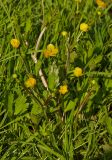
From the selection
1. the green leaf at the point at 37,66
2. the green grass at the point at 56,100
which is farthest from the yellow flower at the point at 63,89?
the green leaf at the point at 37,66

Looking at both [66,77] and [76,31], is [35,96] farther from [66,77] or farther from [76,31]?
[76,31]

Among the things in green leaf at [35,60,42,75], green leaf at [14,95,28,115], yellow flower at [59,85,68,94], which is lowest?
yellow flower at [59,85,68,94]

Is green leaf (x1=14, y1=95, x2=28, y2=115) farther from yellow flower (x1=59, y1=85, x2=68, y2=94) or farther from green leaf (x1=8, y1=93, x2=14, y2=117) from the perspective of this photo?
yellow flower (x1=59, y1=85, x2=68, y2=94)

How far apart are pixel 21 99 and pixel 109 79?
48 cm

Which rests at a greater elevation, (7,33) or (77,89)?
(7,33)

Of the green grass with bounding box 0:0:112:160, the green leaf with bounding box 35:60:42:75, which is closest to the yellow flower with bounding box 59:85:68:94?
the green grass with bounding box 0:0:112:160

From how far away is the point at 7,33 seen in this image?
2.22m

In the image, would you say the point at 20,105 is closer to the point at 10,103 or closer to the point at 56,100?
the point at 10,103

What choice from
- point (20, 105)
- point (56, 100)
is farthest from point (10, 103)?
point (56, 100)

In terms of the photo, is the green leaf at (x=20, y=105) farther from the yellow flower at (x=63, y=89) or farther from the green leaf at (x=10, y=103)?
the yellow flower at (x=63, y=89)

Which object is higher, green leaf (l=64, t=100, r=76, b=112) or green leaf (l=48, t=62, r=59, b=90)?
green leaf (l=48, t=62, r=59, b=90)

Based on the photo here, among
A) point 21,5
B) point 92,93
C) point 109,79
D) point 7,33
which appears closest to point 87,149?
point 92,93

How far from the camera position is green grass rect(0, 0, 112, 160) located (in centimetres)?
169

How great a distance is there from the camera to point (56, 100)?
6.02ft
